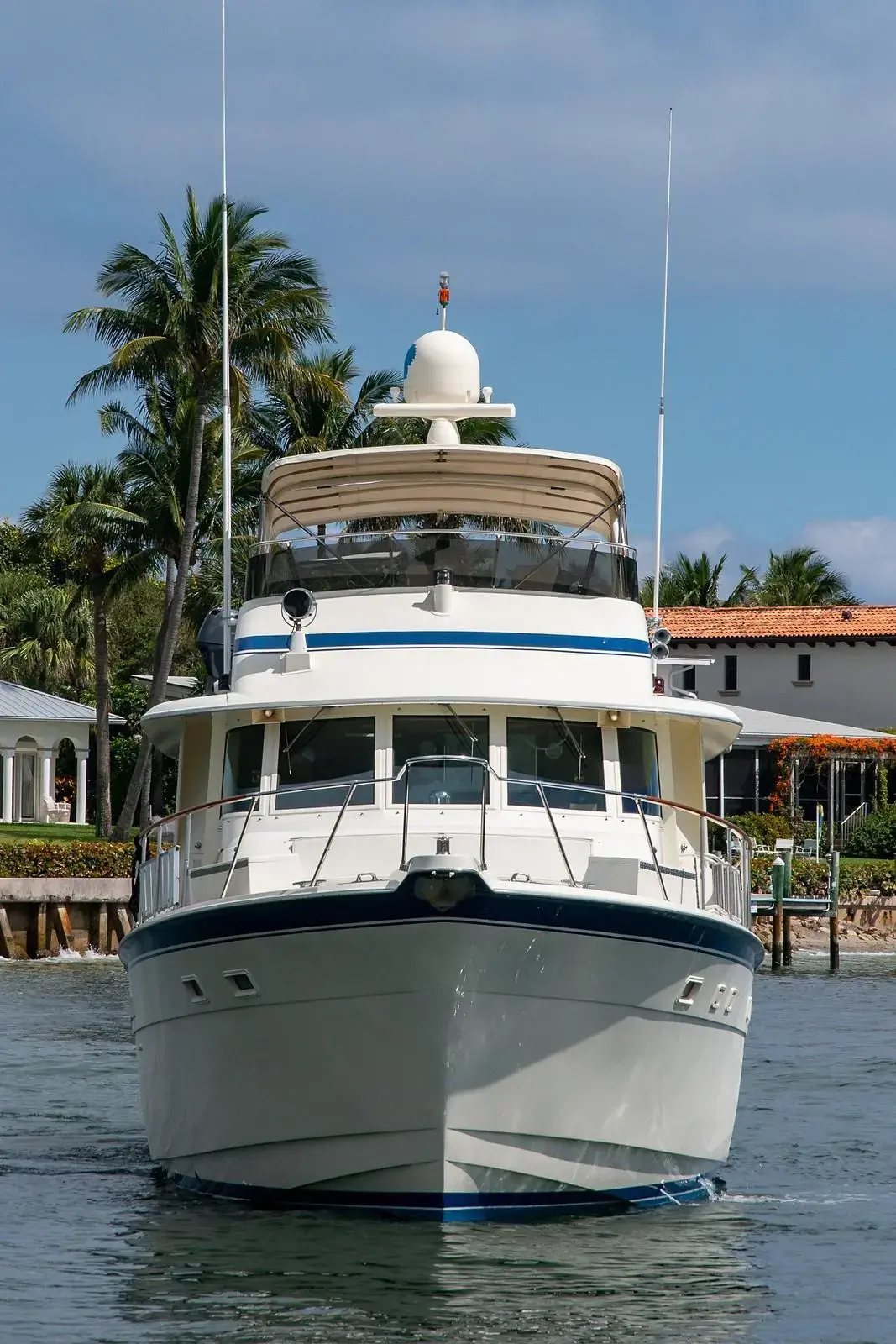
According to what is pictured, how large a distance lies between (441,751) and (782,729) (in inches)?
1502

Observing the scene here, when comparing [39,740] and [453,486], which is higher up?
[39,740]

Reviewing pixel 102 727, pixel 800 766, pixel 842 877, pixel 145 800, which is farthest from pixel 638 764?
pixel 800 766

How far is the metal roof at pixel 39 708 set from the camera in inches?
2136

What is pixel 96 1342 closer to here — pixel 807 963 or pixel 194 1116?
pixel 194 1116

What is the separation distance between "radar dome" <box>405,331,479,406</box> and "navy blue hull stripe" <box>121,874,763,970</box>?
5.74m

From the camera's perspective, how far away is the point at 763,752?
5275 cm

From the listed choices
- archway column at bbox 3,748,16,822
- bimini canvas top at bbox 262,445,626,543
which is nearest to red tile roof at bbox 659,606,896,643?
archway column at bbox 3,748,16,822

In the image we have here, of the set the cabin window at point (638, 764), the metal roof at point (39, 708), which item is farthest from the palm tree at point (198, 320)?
the cabin window at point (638, 764)

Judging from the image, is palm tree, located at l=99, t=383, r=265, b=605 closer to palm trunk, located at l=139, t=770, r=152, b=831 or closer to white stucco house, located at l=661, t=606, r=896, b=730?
palm trunk, located at l=139, t=770, r=152, b=831

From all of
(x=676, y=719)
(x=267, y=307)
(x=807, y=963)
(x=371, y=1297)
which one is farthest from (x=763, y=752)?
(x=371, y=1297)

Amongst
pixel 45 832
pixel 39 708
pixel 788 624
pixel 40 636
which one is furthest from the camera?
pixel 788 624

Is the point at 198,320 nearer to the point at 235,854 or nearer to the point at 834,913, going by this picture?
the point at 834,913

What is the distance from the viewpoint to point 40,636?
60750mm

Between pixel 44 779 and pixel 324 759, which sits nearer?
pixel 324 759
